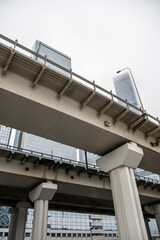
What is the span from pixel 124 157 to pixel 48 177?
32.8ft

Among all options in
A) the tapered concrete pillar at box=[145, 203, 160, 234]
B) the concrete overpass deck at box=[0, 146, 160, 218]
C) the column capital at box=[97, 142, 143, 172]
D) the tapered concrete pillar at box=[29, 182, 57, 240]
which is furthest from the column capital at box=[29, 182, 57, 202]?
the tapered concrete pillar at box=[145, 203, 160, 234]

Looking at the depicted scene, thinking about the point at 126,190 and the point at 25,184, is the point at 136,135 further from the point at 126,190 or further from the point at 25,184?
the point at 25,184

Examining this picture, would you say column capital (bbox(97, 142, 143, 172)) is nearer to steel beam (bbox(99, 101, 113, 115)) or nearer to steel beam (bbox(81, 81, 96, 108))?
steel beam (bbox(99, 101, 113, 115))

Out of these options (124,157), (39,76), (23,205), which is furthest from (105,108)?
(23,205)

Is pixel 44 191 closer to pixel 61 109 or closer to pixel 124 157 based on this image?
pixel 124 157

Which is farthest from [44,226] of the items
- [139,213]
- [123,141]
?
[123,141]

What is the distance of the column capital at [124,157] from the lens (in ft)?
41.6

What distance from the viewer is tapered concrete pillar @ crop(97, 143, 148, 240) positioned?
10508 mm

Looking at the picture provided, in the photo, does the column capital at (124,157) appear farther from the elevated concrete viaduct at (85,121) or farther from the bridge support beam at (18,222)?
the bridge support beam at (18,222)

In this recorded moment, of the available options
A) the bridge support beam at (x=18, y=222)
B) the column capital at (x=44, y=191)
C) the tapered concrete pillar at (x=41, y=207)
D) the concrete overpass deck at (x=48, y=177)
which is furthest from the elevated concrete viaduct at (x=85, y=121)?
the bridge support beam at (x=18, y=222)

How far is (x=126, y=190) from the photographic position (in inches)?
462

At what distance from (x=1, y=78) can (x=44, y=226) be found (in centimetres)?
1539

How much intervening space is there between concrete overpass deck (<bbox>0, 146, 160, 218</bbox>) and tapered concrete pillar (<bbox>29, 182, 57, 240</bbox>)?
755 millimetres

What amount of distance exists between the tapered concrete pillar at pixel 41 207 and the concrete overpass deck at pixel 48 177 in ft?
2.48
